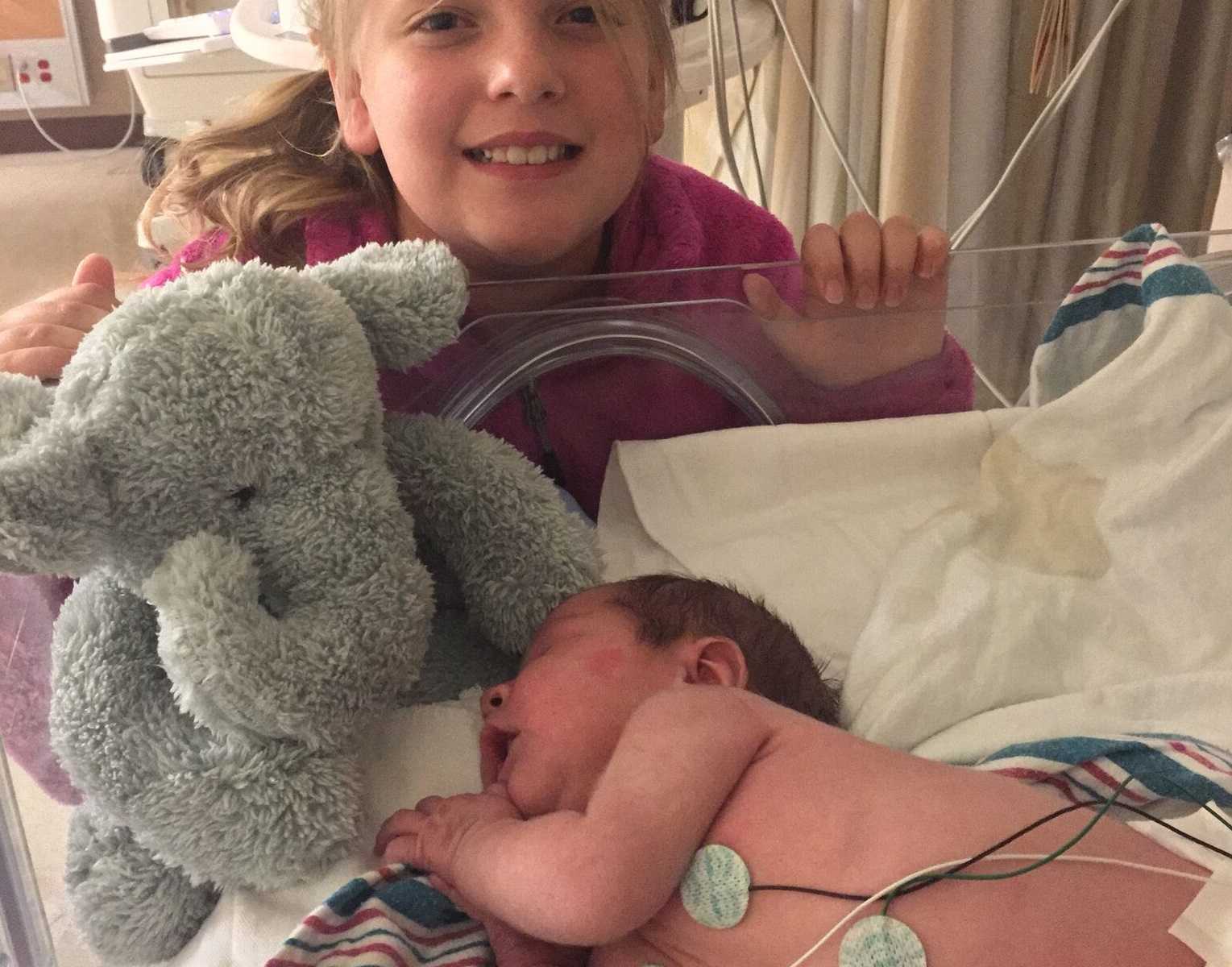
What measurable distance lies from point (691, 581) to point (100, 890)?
0.40 meters

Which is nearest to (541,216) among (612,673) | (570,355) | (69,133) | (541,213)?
(541,213)

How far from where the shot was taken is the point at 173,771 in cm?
62

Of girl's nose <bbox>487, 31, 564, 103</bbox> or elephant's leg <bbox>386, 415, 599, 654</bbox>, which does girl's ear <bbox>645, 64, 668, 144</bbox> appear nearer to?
girl's nose <bbox>487, 31, 564, 103</bbox>

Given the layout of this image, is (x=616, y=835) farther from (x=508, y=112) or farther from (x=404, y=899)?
(x=508, y=112)

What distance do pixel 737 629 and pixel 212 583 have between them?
0.32 meters

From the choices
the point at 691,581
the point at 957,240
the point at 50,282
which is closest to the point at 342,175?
the point at 691,581

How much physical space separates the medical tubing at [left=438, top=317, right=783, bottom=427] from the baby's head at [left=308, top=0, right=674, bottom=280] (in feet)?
0.26

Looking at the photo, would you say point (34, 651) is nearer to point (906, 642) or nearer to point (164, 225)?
point (906, 642)

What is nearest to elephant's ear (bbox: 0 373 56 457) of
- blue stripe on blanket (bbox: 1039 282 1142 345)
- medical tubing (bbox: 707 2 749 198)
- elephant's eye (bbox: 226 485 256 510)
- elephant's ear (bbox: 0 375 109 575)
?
elephant's ear (bbox: 0 375 109 575)

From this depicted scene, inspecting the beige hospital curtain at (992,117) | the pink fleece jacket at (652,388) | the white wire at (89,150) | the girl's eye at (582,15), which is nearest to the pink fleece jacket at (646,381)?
the pink fleece jacket at (652,388)

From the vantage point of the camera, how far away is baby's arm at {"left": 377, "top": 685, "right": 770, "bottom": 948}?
0.56 metres

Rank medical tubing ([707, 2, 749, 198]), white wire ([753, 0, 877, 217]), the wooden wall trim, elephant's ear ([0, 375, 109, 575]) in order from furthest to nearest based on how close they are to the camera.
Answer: the wooden wall trim → white wire ([753, 0, 877, 217]) → medical tubing ([707, 2, 749, 198]) → elephant's ear ([0, 375, 109, 575])

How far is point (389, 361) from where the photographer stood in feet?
2.42

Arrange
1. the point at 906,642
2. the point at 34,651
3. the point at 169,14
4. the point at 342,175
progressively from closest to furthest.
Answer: the point at 34,651
the point at 906,642
the point at 342,175
the point at 169,14
